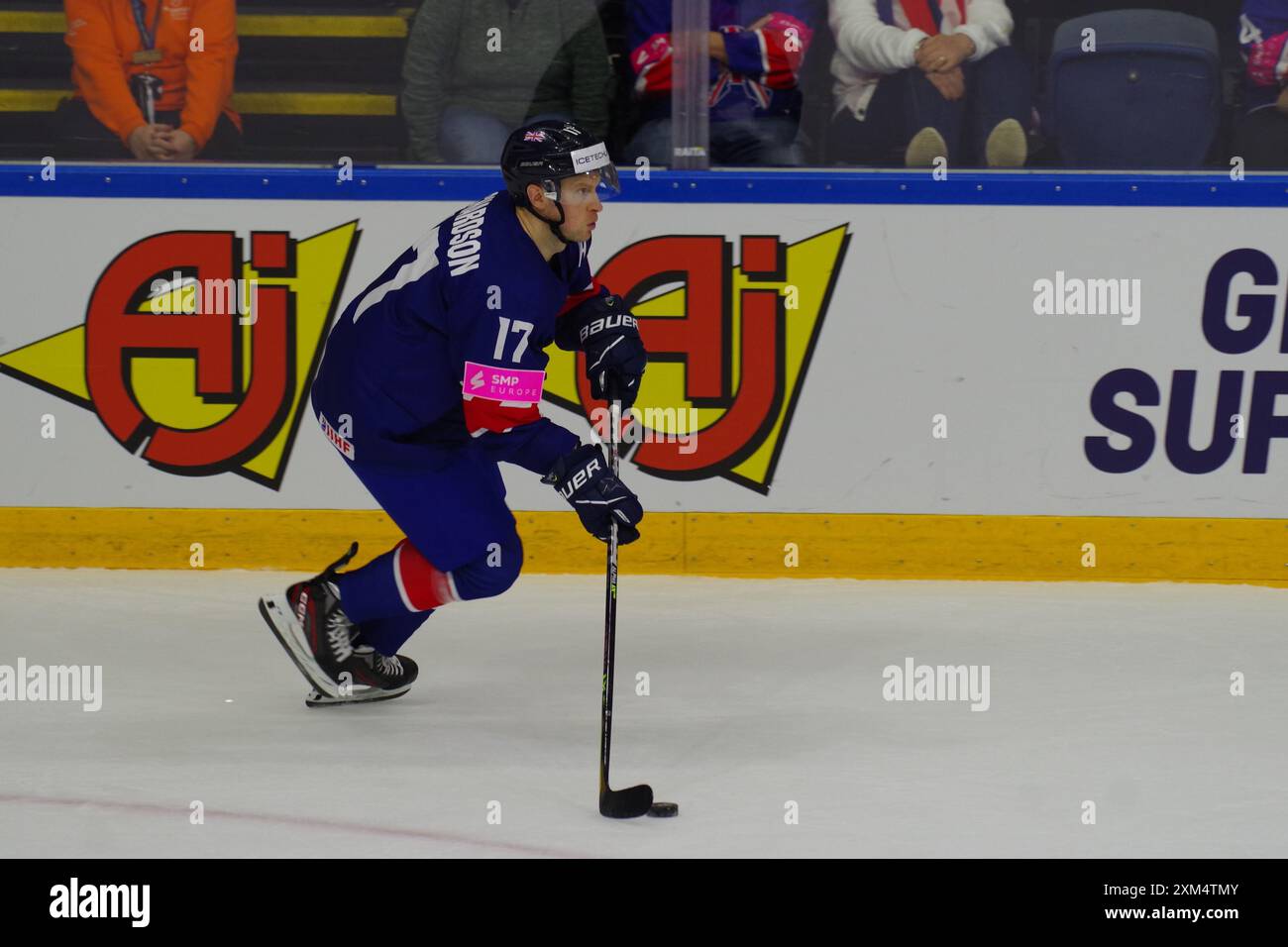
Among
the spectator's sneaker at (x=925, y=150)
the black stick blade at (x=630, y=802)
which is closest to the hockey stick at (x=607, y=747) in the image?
the black stick blade at (x=630, y=802)

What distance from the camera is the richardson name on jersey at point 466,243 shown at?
3654 mm

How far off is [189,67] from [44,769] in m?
2.50

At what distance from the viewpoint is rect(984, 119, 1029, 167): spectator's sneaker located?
17.4 ft

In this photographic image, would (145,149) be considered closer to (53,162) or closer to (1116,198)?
(53,162)

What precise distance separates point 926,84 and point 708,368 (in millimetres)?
1044

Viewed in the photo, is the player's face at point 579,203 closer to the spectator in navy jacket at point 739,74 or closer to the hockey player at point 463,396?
the hockey player at point 463,396

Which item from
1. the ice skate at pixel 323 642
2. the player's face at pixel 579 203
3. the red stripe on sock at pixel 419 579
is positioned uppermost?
the player's face at pixel 579 203

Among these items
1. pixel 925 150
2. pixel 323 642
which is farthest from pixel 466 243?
pixel 925 150

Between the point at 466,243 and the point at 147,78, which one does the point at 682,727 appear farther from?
the point at 147,78

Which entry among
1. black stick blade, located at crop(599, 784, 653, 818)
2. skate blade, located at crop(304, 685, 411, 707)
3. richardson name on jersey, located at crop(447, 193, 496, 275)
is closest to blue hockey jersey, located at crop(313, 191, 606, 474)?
richardson name on jersey, located at crop(447, 193, 496, 275)

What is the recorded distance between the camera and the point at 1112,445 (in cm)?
524

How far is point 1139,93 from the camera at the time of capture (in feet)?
17.3

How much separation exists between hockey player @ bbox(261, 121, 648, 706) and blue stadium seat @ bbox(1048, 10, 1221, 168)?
1935 millimetres

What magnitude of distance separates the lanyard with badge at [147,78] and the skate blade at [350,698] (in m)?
2.07
